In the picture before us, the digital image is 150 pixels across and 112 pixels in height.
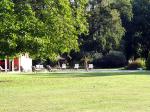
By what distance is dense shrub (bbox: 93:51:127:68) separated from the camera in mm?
93137

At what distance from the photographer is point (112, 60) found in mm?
93062

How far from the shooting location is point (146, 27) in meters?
102

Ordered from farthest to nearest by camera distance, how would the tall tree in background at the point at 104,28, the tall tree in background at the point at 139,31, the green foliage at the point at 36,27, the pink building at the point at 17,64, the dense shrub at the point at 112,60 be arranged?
1. the tall tree in background at the point at 139,31
2. the tall tree in background at the point at 104,28
3. the dense shrub at the point at 112,60
4. the pink building at the point at 17,64
5. the green foliage at the point at 36,27

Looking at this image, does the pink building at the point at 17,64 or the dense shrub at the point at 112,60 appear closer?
the pink building at the point at 17,64

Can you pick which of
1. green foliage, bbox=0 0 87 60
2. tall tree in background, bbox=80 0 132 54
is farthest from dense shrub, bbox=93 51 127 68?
green foliage, bbox=0 0 87 60

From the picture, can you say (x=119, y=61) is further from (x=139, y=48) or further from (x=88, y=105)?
(x=88, y=105)

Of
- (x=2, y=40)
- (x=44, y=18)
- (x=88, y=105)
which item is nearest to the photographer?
(x=88, y=105)

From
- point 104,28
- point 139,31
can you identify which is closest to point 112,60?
point 104,28

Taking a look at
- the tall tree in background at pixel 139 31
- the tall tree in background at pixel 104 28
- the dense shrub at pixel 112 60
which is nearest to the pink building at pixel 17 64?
the dense shrub at pixel 112 60

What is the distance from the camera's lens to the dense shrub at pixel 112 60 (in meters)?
93.1

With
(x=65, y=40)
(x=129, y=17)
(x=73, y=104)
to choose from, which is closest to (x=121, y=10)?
(x=129, y=17)

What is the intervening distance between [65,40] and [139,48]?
64257 mm

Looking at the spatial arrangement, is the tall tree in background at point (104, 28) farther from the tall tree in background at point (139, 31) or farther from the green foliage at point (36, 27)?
the green foliage at point (36, 27)

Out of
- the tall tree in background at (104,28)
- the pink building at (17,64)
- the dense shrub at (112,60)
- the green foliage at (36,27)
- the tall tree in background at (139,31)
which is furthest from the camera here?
the tall tree in background at (139,31)
